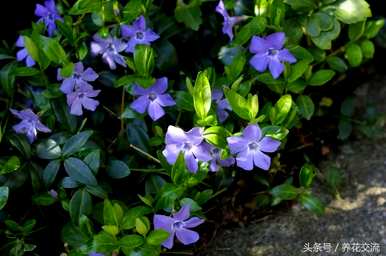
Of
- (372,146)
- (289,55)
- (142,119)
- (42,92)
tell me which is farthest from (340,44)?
(42,92)

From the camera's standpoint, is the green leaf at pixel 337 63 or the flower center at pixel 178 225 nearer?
the flower center at pixel 178 225

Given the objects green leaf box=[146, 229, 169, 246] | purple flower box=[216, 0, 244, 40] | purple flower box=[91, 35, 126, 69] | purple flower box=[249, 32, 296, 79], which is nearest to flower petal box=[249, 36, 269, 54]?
purple flower box=[249, 32, 296, 79]

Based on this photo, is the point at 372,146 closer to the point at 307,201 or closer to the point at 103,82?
the point at 307,201

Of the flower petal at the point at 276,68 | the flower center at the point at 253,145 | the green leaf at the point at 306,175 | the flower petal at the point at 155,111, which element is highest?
the flower petal at the point at 276,68

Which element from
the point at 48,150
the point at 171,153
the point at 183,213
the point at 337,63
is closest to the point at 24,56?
the point at 48,150

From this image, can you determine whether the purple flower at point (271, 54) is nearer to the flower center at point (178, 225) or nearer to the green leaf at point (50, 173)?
the flower center at point (178, 225)

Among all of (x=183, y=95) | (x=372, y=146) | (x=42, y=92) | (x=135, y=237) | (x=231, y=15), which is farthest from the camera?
(x=372, y=146)

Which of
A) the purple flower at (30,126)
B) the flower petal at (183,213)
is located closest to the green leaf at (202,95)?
the flower petal at (183,213)
